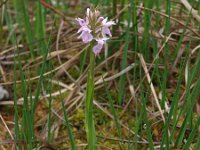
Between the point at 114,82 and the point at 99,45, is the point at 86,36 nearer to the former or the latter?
the point at 99,45

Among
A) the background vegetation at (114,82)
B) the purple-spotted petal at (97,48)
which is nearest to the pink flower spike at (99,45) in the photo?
the purple-spotted petal at (97,48)

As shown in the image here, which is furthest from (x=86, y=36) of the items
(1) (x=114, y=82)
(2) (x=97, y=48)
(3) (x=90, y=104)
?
(1) (x=114, y=82)

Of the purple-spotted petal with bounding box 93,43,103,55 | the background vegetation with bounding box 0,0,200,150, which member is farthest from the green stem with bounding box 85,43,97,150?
the background vegetation with bounding box 0,0,200,150

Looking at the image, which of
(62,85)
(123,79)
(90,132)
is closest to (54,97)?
(62,85)

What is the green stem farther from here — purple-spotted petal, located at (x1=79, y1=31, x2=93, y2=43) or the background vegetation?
the background vegetation

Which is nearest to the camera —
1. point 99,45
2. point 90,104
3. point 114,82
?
point 99,45

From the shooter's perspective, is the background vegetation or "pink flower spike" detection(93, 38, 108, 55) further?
→ the background vegetation

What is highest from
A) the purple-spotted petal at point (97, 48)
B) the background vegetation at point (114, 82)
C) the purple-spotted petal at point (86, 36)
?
the purple-spotted petal at point (86, 36)

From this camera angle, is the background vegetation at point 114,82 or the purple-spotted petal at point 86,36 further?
the background vegetation at point 114,82

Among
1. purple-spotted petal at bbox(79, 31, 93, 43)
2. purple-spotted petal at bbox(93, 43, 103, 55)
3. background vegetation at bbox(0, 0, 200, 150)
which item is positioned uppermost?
purple-spotted petal at bbox(79, 31, 93, 43)

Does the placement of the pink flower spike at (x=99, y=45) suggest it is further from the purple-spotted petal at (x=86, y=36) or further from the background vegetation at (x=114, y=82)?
the background vegetation at (x=114, y=82)

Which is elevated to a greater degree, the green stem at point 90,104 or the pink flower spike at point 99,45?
the pink flower spike at point 99,45
